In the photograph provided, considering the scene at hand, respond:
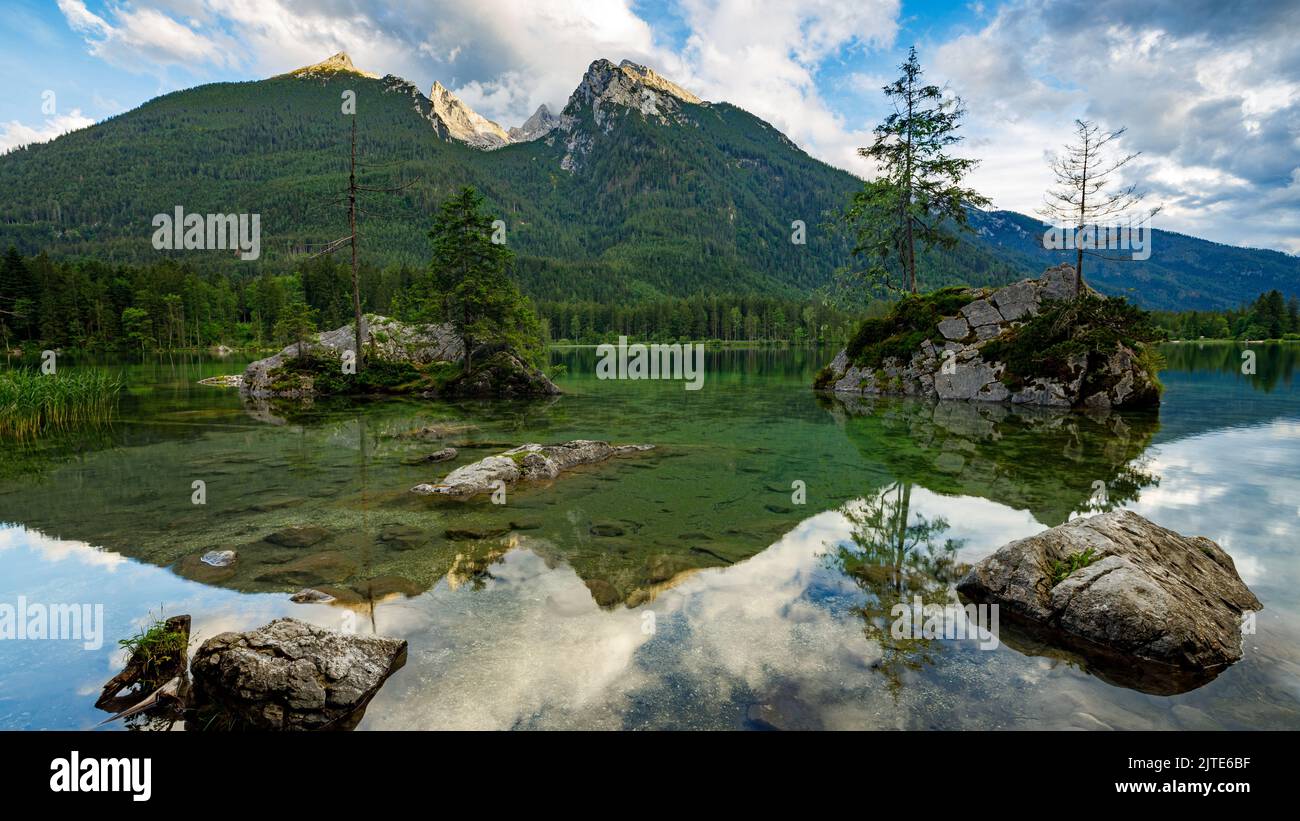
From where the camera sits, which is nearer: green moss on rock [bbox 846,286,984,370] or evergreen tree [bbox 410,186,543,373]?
evergreen tree [bbox 410,186,543,373]

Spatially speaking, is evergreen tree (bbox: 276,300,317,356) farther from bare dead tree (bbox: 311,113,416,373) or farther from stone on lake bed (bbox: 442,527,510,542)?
stone on lake bed (bbox: 442,527,510,542)

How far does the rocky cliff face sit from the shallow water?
8043 mm

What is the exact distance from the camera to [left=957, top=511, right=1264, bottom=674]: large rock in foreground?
6.78 metres

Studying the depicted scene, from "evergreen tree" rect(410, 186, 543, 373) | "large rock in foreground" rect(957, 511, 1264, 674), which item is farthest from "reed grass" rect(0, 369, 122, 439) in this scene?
"large rock in foreground" rect(957, 511, 1264, 674)

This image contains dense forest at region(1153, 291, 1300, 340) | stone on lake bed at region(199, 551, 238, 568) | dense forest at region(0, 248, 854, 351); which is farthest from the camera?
dense forest at region(1153, 291, 1300, 340)

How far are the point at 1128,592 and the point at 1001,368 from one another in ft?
104

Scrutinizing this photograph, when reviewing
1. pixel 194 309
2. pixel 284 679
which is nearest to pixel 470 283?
pixel 284 679

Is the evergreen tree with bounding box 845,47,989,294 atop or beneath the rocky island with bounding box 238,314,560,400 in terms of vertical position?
atop

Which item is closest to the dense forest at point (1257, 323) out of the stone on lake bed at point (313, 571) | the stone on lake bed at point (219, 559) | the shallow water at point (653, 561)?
the shallow water at point (653, 561)

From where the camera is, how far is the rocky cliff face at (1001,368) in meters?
31.1

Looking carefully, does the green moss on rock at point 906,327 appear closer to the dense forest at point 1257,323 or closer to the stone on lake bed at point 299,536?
the stone on lake bed at point 299,536

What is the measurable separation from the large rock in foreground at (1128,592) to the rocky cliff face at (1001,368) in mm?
27000

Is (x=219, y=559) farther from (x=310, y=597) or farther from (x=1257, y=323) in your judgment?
(x=1257, y=323)
